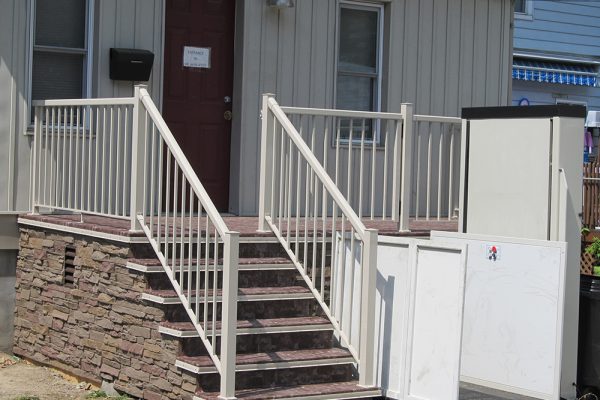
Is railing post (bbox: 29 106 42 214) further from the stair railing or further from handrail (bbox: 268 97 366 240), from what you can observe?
handrail (bbox: 268 97 366 240)

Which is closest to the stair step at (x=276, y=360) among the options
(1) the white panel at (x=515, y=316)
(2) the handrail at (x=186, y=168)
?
(2) the handrail at (x=186, y=168)

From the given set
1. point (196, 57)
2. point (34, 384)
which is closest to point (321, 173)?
point (34, 384)

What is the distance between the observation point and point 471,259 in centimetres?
782

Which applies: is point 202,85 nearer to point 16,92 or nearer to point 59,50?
point 59,50

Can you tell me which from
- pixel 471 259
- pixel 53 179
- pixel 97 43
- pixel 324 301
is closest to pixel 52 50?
pixel 97 43

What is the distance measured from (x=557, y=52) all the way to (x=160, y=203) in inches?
547

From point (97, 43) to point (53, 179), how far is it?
1.33m

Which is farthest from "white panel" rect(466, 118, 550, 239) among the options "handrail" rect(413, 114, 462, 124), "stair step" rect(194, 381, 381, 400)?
"stair step" rect(194, 381, 381, 400)

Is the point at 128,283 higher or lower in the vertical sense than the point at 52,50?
lower

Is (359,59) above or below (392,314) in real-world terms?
above

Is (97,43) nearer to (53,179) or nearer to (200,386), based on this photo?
(53,179)

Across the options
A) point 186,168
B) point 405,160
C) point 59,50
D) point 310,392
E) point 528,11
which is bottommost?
point 310,392

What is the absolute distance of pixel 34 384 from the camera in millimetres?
8031

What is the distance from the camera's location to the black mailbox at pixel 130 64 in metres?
9.20
